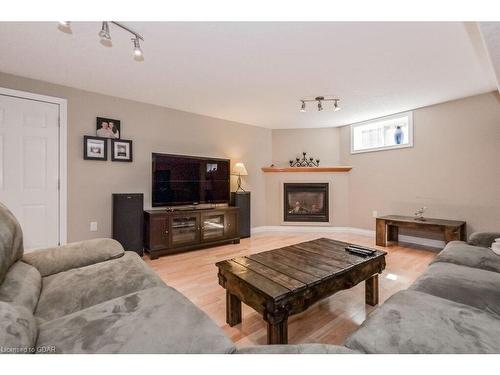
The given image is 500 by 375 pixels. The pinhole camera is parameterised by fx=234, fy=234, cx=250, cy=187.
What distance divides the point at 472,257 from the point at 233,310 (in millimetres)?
1844

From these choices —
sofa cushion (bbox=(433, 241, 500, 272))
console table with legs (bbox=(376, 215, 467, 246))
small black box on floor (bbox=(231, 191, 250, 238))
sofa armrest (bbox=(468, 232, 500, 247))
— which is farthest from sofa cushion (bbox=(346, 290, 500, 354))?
small black box on floor (bbox=(231, 191, 250, 238))

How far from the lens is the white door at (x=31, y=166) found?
8.64 ft

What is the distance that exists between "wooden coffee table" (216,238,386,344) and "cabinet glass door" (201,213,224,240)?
1842mm

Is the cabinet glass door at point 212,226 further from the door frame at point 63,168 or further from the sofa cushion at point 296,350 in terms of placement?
the sofa cushion at point 296,350

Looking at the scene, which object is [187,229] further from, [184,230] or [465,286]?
[465,286]

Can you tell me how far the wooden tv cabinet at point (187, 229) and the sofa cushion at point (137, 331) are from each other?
2.20 m

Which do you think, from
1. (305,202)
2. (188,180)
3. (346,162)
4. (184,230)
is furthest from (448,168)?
(184,230)

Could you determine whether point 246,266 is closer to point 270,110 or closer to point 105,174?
point 105,174

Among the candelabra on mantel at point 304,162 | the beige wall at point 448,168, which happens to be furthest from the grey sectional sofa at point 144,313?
the candelabra on mantel at point 304,162

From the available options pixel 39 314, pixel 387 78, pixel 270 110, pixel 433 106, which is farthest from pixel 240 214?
pixel 433 106

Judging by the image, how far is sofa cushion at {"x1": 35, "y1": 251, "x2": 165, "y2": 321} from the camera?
1139 millimetres

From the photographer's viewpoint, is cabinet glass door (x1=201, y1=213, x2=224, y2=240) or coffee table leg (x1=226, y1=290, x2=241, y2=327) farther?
cabinet glass door (x1=201, y1=213, x2=224, y2=240)

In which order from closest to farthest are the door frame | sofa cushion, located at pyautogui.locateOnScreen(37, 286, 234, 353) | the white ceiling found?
sofa cushion, located at pyautogui.locateOnScreen(37, 286, 234, 353), the white ceiling, the door frame

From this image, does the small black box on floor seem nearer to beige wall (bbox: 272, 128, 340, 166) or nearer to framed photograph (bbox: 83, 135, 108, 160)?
beige wall (bbox: 272, 128, 340, 166)
